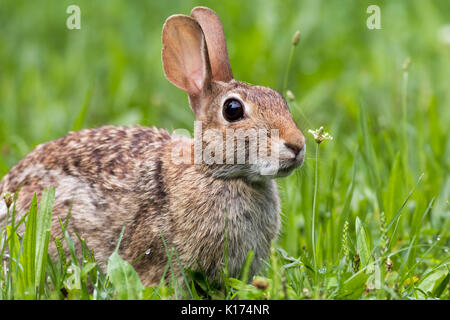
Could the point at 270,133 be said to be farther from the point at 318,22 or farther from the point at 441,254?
the point at 318,22

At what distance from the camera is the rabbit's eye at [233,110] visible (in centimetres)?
441

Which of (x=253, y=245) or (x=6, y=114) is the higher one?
(x=6, y=114)

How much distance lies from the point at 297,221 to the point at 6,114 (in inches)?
143

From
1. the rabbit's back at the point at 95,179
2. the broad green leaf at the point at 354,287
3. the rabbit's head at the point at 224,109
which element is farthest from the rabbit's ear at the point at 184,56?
the broad green leaf at the point at 354,287

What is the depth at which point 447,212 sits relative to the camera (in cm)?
527

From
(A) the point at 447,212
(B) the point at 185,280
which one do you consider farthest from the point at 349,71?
(B) the point at 185,280

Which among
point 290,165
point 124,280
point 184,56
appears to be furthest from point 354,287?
point 184,56

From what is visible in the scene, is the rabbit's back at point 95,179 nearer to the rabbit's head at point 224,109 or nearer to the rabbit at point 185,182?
the rabbit at point 185,182

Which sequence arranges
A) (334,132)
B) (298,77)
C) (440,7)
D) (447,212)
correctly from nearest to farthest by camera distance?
1. (447,212)
2. (334,132)
3. (298,77)
4. (440,7)

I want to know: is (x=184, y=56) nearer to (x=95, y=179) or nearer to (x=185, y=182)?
(x=185, y=182)

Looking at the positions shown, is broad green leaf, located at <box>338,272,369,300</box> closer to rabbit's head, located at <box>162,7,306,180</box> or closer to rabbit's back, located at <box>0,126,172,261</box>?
rabbit's head, located at <box>162,7,306,180</box>

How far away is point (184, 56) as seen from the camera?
483cm

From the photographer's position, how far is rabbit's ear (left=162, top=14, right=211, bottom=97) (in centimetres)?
471

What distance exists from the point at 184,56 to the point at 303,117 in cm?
83
